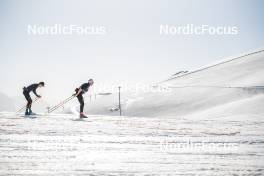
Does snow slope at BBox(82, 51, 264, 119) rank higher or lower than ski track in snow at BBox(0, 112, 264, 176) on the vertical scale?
higher

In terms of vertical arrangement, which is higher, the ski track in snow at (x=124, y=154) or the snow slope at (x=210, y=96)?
the snow slope at (x=210, y=96)

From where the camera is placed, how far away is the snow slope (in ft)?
86.6

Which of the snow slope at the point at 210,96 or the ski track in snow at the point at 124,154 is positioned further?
the snow slope at the point at 210,96

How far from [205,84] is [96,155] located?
33.9m

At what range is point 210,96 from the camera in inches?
1304

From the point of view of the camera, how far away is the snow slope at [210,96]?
26395 millimetres

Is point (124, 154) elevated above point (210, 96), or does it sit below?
below

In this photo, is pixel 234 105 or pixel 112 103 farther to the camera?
pixel 112 103

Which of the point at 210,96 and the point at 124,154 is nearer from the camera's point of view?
the point at 124,154

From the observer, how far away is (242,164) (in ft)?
20.1

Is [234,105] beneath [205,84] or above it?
beneath

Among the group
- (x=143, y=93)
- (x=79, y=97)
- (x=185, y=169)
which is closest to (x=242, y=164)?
(x=185, y=169)

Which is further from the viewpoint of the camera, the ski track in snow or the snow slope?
the snow slope

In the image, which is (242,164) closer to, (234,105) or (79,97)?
(79,97)
